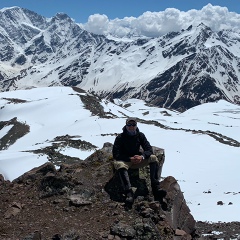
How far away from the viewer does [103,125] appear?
238 ft

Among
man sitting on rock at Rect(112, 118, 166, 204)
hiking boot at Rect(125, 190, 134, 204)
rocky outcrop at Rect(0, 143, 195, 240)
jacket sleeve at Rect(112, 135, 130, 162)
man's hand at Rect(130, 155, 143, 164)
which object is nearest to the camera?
rocky outcrop at Rect(0, 143, 195, 240)

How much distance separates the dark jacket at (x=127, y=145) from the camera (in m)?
15.9

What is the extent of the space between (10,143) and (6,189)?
5917 centimetres

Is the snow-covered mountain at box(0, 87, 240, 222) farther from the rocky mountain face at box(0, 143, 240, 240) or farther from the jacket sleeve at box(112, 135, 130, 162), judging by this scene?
the jacket sleeve at box(112, 135, 130, 162)

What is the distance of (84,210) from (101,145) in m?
38.1

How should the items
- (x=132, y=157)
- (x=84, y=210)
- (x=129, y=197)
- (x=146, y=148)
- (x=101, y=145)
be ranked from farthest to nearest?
(x=101, y=145) < (x=146, y=148) < (x=132, y=157) < (x=84, y=210) < (x=129, y=197)

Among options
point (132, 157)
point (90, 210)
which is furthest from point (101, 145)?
point (90, 210)

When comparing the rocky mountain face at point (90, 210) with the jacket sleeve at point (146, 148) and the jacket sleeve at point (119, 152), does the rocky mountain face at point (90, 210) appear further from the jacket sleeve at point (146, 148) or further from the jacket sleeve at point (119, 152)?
the jacket sleeve at point (146, 148)

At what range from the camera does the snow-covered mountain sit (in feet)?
95.4

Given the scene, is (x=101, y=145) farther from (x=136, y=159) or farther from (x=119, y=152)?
(x=136, y=159)

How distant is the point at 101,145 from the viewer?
52.5m

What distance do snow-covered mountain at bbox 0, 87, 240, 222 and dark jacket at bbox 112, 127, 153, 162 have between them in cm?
767

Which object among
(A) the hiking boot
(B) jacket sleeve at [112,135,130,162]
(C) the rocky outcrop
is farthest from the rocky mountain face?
(B) jacket sleeve at [112,135,130,162]

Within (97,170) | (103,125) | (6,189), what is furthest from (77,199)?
(103,125)
